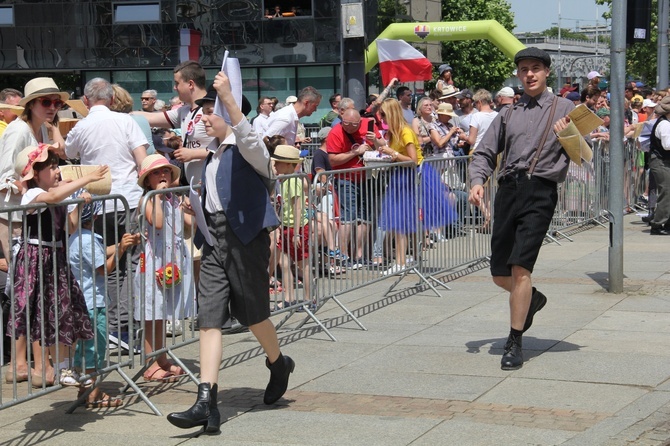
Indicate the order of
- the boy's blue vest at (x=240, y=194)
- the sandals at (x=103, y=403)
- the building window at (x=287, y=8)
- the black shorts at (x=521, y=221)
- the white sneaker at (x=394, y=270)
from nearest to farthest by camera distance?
the boy's blue vest at (x=240, y=194), the sandals at (x=103, y=403), the black shorts at (x=521, y=221), the white sneaker at (x=394, y=270), the building window at (x=287, y=8)

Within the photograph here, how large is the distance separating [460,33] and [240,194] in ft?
88.8

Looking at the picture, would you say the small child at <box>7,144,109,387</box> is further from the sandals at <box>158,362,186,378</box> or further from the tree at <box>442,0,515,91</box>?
the tree at <box>442,0,515,91</box>

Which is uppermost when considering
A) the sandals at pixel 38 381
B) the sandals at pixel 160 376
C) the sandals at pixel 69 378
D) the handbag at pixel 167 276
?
the handbag at pixel 167 276

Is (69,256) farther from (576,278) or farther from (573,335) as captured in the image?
(576,278)

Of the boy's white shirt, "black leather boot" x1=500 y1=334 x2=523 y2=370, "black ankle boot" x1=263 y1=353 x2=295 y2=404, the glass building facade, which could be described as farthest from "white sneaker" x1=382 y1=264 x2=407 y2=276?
the glass building facade

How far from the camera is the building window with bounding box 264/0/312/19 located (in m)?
32.3

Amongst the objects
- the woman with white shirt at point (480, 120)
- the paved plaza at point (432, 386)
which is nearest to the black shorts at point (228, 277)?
the paved plaza at point (432, 386)

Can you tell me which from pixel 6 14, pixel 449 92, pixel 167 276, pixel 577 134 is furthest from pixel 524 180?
pixel 6 14

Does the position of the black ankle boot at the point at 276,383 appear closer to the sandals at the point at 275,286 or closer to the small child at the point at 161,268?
the small child at the point at 161,268

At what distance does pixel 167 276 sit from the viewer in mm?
7254

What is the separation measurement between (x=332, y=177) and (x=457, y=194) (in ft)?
8.39

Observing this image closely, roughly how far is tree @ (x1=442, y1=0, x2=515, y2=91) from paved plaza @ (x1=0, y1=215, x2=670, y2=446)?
64.4m

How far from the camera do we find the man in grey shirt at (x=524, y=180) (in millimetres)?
7547

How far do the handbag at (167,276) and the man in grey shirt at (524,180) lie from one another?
2.12m
